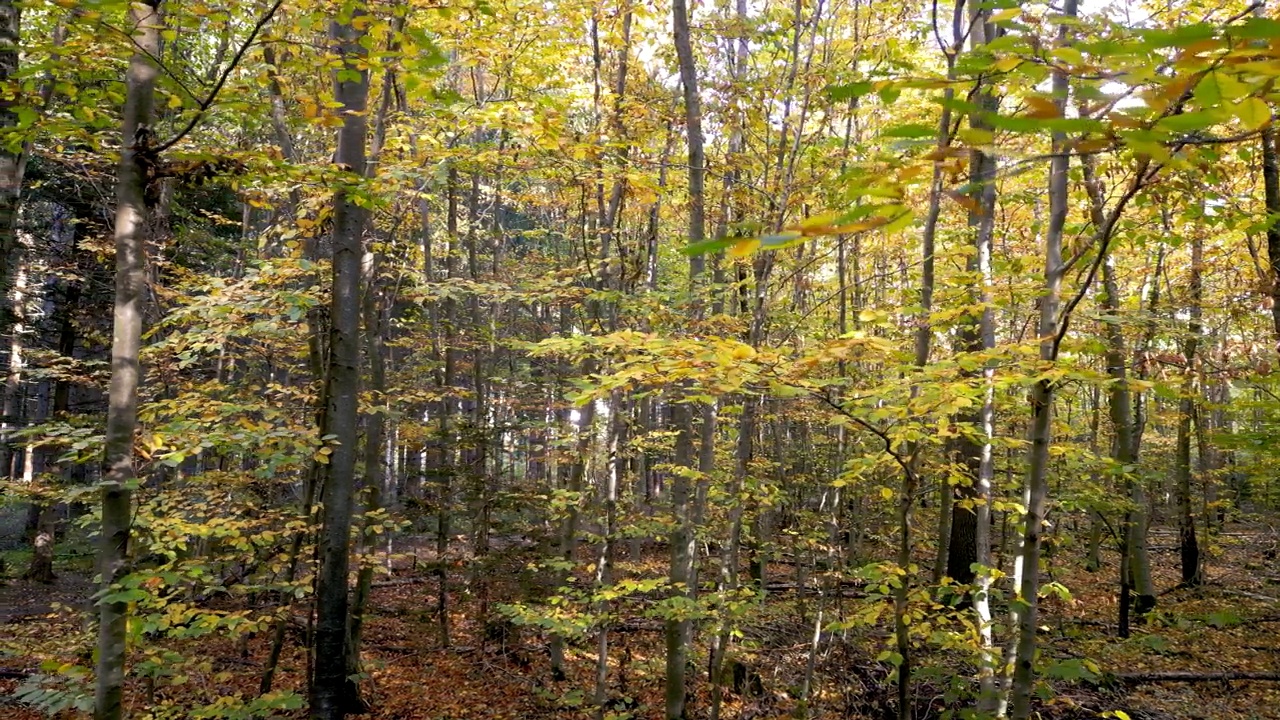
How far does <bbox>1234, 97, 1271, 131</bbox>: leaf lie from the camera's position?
1.16 meters

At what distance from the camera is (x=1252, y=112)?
3.83ft

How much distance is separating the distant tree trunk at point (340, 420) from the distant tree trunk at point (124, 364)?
2.26 m

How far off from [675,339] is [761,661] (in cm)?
662

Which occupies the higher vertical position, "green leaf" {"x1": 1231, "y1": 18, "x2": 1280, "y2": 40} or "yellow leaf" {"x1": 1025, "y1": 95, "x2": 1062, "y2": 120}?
"green leaf" {"x1": 1231, "y1": 18, "x2": 1280, "y2": 40}

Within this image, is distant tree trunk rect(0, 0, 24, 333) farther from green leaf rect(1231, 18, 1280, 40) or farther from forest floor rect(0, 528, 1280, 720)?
green leaf rect(1231, 18, 1280, 40)

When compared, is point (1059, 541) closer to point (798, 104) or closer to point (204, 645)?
point (798, 104)

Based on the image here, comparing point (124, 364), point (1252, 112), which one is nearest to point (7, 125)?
point (124, 364)

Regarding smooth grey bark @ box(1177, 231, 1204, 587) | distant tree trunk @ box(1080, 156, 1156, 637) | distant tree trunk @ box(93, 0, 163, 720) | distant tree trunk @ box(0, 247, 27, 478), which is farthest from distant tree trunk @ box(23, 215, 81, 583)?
smooth grey bark @ box(1177, 231, 1204, 587)

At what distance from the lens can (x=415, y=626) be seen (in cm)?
1138

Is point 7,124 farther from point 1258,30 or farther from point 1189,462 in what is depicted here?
point 1189,462

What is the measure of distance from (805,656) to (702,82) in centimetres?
701

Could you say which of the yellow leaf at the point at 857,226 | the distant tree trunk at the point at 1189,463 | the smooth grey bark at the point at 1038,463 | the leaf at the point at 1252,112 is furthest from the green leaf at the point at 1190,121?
the distant tree trunk at the point at 1189,463

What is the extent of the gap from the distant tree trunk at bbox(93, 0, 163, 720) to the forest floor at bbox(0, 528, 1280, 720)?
7.78 feet

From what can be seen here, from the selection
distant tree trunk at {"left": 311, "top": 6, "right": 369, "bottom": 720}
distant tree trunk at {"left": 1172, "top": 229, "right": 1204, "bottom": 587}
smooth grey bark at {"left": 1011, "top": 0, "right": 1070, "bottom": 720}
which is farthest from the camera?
distant tree trunk at {"left": 1172, "top": 229, "right": 1204, "bottom": 587}
